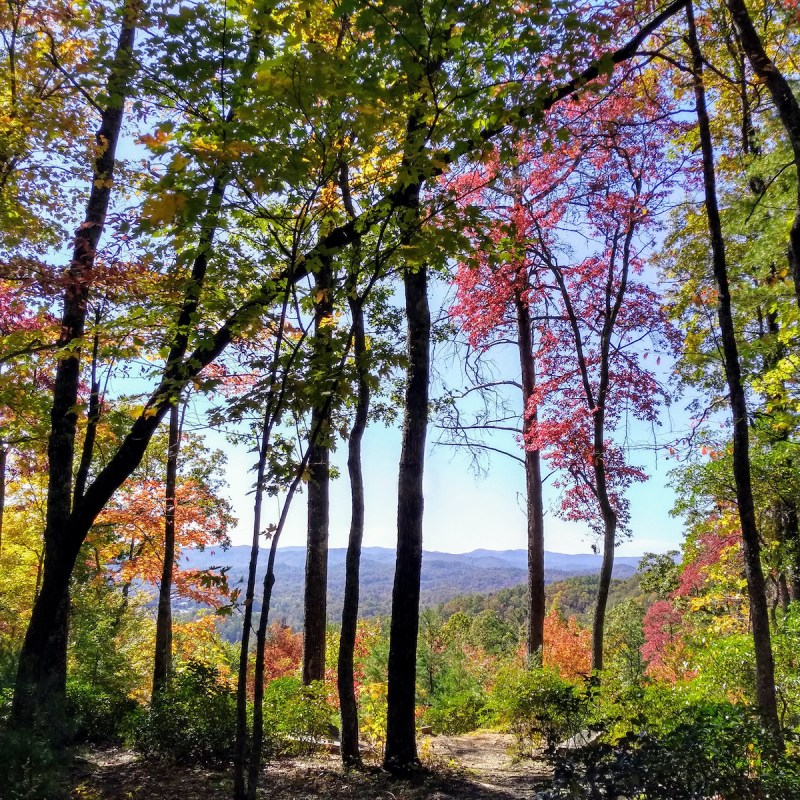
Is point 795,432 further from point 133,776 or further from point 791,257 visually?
point 133,776

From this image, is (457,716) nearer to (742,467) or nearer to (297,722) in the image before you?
(297,722)

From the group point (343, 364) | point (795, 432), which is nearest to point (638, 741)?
point (343, 364)

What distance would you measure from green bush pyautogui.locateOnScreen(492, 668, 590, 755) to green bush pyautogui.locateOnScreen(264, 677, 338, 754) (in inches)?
87.9

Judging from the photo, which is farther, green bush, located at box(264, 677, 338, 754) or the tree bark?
green bush, located at box(264, 677, 338, 754)

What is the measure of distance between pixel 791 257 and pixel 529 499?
6400mm

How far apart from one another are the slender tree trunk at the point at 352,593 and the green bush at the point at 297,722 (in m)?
0.89

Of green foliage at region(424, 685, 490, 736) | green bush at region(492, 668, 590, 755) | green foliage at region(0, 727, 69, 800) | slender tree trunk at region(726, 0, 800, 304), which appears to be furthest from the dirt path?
slender tree trunk at region(726, 0, 800, 304)

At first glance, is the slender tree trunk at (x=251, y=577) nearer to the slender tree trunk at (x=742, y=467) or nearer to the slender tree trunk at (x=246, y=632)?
the slender tree trunk at (x=246, y=632)

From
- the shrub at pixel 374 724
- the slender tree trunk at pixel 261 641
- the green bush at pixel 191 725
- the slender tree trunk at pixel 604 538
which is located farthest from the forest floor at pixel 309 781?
the slender tree trunk at pixel 604 538

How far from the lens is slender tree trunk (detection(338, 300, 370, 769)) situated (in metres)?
5.00

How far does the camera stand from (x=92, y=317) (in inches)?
249

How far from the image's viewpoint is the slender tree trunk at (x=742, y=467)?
4.46m

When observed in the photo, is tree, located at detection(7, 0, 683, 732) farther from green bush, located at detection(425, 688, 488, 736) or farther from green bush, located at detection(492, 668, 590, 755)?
green bush, located at detection(425, 688, 488, 736)

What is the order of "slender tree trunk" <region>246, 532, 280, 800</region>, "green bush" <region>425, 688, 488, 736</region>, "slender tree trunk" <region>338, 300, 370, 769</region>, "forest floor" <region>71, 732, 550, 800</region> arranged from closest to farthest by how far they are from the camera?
"slender tree trunk" <region>246, 532, 280, 800</region> < "forest floor" <region>71, 732, 550, 800</region> < "slender tree trunk" <region>338, 300, 370, 769</region> < "green bush" <region>425, 688, 488, 736</region>
